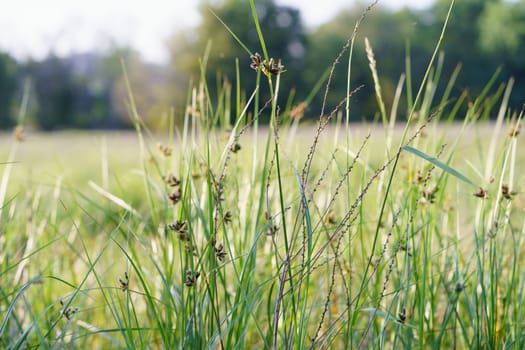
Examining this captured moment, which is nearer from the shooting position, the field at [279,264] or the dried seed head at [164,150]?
the field at [279,264]

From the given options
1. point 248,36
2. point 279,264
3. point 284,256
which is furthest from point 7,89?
point 284,256

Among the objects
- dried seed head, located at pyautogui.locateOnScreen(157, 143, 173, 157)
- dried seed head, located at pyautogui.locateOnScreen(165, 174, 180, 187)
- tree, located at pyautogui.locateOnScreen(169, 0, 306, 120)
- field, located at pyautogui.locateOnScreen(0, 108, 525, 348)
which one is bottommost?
field, located at pyautogui.locateOnScreen(0, 108, 525, 348)

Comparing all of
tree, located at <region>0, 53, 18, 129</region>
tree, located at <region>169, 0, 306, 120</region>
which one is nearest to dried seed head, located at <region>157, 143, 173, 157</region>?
tree, located at <region>169, 0, 306, 120</region>

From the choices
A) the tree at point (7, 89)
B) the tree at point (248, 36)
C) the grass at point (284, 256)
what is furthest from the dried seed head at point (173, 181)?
the tree at point (7, 89)

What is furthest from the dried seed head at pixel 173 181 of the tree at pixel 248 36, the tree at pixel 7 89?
the tree at pixel 7 89

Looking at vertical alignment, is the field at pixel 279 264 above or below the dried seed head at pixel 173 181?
below

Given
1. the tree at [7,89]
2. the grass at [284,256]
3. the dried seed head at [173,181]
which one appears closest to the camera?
the grass at [284,256]

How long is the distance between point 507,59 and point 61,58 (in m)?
28.0

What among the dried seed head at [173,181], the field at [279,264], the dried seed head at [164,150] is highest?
the dried seed head at [164,150]

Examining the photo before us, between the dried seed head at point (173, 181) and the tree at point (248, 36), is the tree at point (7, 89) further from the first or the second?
the dried seed head at point (173, 181)

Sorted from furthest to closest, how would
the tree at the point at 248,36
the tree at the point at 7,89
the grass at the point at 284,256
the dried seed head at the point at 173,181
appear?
the tree at the point at 7,89 < the tree at the point at 248,36 < the dried seed head at the point at 173,181 < the grass at the point at 284,256

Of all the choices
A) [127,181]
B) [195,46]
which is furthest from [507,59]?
[127,181]

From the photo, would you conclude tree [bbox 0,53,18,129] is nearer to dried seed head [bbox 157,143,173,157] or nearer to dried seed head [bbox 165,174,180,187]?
dried seed head [bbox 157,143,173,157]

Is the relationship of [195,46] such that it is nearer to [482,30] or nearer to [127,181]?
[482,30]
